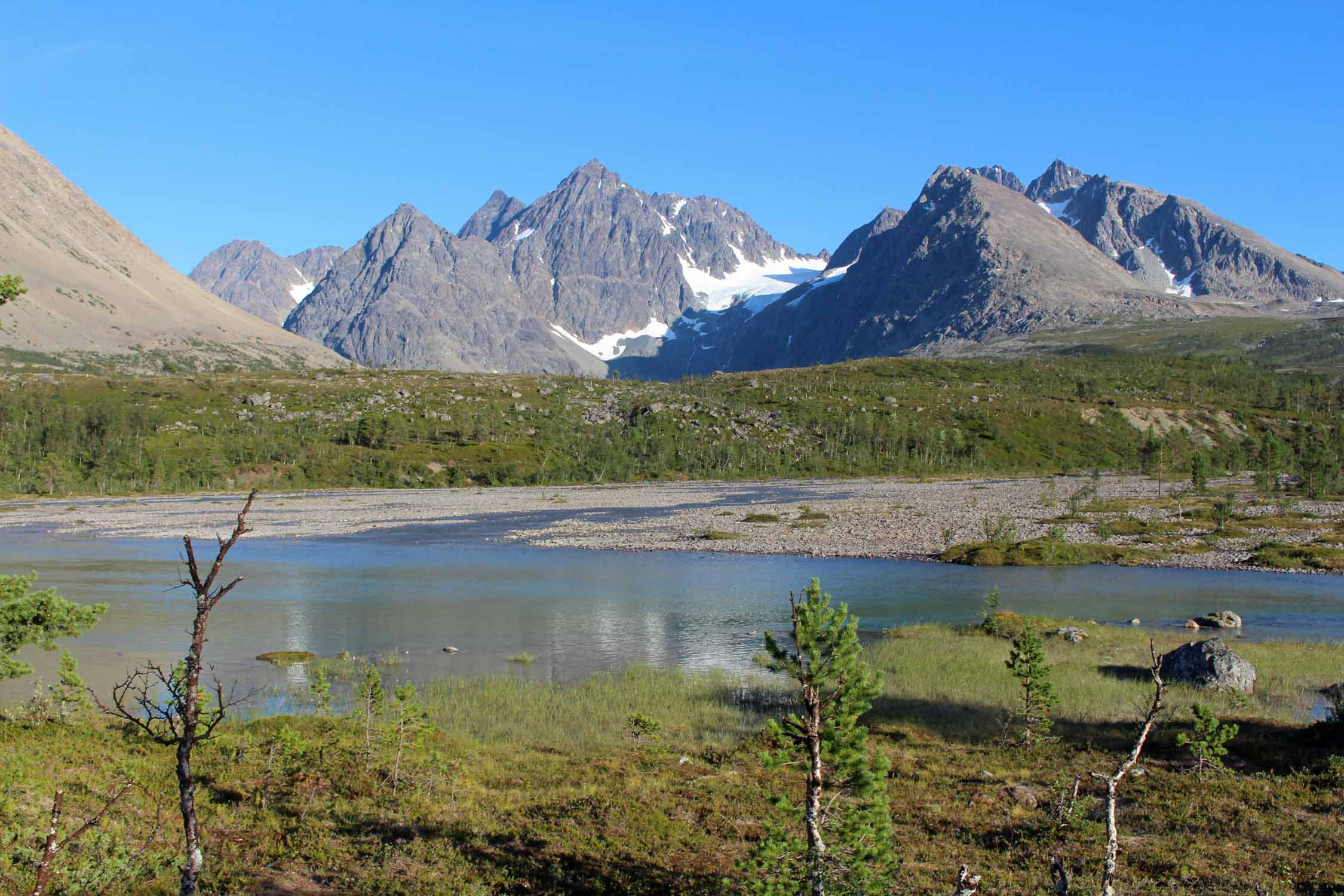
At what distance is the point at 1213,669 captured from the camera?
26734 mm

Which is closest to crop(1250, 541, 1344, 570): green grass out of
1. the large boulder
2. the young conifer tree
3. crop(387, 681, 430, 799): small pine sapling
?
the large boulder

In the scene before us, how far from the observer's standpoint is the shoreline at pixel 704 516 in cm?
6631

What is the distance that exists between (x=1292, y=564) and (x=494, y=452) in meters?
139

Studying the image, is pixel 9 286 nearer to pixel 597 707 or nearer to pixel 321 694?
pixel 321 694

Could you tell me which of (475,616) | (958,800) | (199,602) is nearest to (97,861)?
(199,602)

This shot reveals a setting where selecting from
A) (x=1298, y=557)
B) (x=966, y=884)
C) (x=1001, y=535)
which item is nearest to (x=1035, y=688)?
(x=966, y=884)

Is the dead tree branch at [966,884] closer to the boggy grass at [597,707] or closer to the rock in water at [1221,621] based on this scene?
the boggy grass at [597,707]

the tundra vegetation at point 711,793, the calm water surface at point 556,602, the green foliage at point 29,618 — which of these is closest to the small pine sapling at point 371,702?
the tundra vegetation at point 711,793

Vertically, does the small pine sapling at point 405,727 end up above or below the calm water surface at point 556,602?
above

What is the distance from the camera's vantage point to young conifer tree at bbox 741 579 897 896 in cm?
1066

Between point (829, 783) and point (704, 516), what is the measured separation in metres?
76.6

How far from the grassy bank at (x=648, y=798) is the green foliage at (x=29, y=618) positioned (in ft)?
6.96

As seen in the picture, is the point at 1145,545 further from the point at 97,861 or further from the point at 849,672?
the point at 97,861

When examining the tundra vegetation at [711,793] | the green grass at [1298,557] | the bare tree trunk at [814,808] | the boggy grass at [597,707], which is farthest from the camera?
the green grass at [1298,557]
